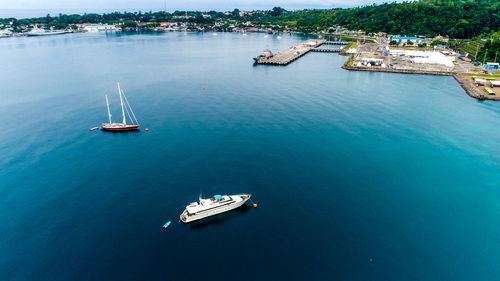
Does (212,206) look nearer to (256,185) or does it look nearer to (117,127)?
(256,185)

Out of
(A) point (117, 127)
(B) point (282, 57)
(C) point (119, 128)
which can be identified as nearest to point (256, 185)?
(C) point (119, 128)

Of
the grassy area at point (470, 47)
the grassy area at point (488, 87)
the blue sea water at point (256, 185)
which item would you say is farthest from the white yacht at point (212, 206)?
the grassy area at point (470, 47)

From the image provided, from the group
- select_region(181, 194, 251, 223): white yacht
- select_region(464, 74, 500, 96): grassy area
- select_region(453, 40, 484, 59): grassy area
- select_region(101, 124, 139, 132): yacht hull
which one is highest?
select_region(453, 40, 484, 59): grassy area

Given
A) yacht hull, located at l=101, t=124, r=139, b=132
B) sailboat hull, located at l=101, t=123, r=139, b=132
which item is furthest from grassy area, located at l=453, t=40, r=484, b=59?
sailboat hull, located at l=101, t=123, r=139, b=132

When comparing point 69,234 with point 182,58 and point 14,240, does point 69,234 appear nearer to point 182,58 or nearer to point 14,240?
point 14,240

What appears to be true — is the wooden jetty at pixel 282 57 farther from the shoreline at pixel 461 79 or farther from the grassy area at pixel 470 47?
the grassy area at pixel 470 47

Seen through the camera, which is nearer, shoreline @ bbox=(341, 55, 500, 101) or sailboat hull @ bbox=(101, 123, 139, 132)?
sailboat hull @ bbox=(101, 123, 139, 132)

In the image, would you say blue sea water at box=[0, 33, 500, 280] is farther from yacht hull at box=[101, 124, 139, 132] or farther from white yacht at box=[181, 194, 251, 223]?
yacht hull at box=[101, 124, 139, 132]
